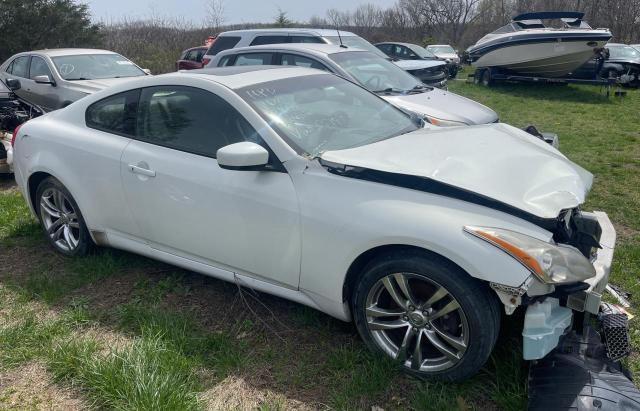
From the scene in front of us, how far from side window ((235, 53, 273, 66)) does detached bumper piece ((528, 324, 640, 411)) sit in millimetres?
5973

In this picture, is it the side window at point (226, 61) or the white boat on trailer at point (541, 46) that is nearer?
the side window at point (226, 61)

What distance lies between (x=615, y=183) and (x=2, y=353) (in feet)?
20.2

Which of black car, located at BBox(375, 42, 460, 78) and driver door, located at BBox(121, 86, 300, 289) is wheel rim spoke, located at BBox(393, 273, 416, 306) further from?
black car, located at BBox(375, 42, 460, 78)

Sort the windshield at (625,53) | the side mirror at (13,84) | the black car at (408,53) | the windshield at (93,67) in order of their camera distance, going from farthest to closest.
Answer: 1. the black car at (408,53)
2. the windshield at (625,53)
3. the windshield at (93,67)
4. the side mirror at (13,84)

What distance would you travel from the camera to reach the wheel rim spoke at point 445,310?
98.7 inches

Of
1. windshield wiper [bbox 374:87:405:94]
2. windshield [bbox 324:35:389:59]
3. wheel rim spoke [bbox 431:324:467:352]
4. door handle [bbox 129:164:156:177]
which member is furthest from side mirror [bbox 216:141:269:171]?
windshield [bbox 324:35:389:59]

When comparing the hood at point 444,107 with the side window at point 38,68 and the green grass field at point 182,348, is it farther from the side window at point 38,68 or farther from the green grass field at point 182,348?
the side window at point 38,68

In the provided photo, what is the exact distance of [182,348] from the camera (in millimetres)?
3059

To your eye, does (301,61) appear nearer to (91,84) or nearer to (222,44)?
(222,44)

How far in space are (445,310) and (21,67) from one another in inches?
402

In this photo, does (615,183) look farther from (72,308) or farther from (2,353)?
(2,353)

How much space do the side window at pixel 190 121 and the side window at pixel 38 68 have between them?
6.61 meters

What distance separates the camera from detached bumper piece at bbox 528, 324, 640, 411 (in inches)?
86.5

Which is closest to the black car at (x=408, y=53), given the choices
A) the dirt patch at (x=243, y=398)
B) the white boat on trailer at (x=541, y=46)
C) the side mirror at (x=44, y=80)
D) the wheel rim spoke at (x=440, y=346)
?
the white boat on trailer at (x=541, y=46)
